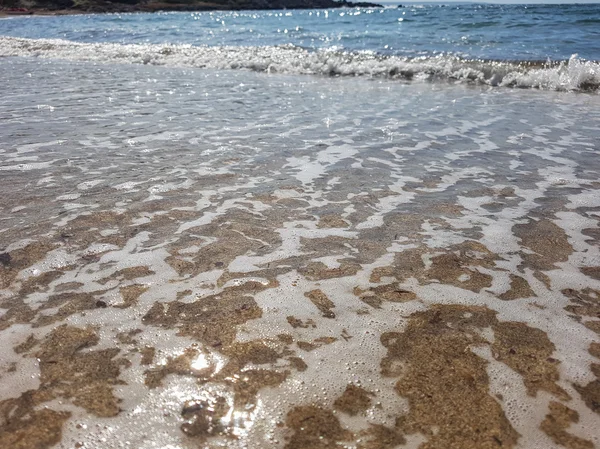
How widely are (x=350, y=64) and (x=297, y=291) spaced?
1053 centimetres

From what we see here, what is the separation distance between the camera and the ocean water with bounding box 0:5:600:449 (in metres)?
1.71

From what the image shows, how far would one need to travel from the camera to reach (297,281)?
2.61 metres

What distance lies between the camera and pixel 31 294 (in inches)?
96.6

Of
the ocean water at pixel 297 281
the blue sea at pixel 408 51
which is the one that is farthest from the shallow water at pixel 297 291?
the blue sea at pixel 408 51

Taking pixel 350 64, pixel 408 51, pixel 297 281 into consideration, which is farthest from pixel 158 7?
pixel 297 281

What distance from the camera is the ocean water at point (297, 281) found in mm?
1708

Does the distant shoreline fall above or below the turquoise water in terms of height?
above

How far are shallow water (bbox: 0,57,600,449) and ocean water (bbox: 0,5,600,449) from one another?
11 mm

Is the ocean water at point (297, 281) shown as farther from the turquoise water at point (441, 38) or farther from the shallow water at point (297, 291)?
the turquoise water at point (441, 38)

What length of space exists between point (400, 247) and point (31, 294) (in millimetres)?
2102

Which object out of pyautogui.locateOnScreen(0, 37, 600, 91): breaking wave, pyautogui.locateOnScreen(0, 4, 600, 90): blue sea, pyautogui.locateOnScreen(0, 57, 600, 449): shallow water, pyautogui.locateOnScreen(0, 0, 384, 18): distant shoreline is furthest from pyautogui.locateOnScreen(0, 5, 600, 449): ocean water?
pyautogui.locateOnScreen(0, 0, 384, 18): distant shoreline

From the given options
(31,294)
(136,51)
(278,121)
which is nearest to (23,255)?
(31,294)

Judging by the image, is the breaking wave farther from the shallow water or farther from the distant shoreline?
the distant shoreline

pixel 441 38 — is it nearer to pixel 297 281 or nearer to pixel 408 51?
pixel 408 51
